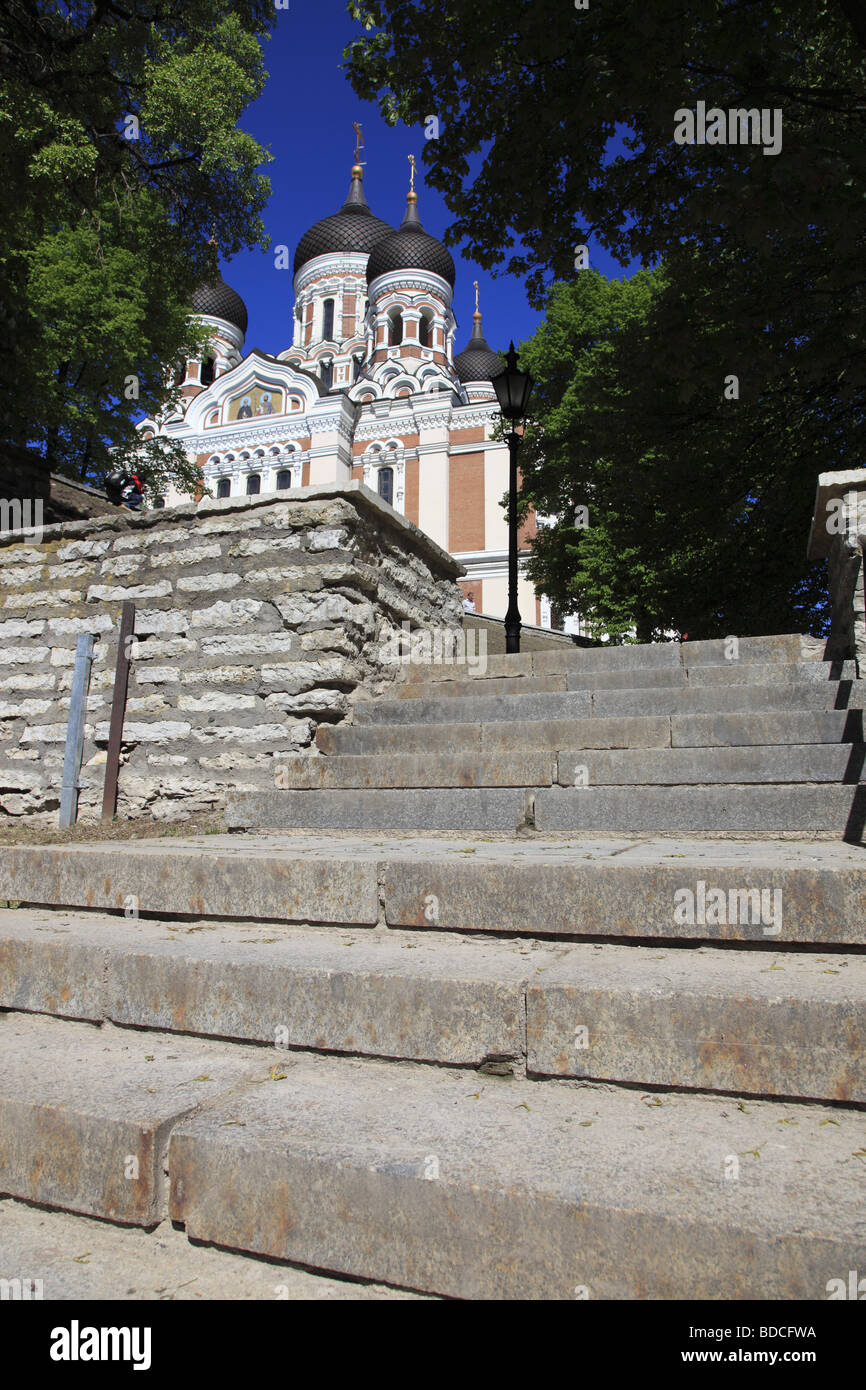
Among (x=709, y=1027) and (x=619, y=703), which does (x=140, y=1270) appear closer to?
(x=709, y=1027)

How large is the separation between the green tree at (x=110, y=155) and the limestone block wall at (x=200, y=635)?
829cm

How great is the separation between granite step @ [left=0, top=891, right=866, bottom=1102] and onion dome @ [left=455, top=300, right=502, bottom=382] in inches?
2083

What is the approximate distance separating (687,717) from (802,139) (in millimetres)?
5399

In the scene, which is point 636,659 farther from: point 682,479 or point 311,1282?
point 682,479

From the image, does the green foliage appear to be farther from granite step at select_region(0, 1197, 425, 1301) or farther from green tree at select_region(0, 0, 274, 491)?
granite step at select_region(0, 1197, 425, 1301)

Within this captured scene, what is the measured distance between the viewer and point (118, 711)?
5676 millimetres

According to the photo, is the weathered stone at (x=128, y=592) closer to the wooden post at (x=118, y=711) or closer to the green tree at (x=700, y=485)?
the wooden post at (x=118, y=711)

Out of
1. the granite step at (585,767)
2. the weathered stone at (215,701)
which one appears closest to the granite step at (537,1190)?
the granite step at (585,767)

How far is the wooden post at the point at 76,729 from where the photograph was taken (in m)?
5.67

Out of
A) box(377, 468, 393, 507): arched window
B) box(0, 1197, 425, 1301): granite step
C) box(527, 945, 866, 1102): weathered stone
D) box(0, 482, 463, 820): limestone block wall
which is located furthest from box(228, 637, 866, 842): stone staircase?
box(377, 468, 393, 507): arched window

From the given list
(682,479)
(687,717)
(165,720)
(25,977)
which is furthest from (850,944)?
(682,479)

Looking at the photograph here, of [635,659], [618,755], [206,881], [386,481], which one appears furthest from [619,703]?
[386,481]

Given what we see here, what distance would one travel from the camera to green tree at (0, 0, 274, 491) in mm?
10969

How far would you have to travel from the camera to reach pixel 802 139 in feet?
21.1
